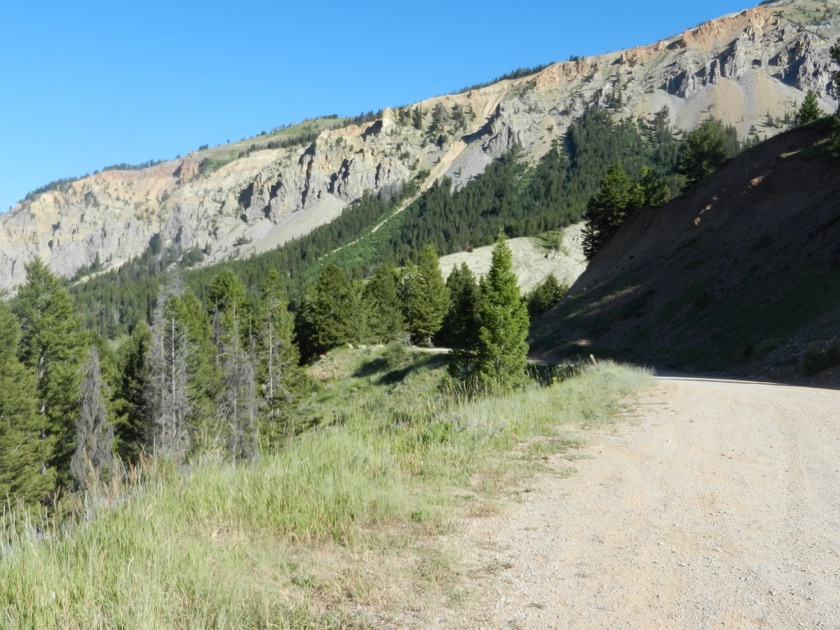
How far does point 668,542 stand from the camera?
4699 millimetres

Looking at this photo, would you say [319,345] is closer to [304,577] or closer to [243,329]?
[243,329]

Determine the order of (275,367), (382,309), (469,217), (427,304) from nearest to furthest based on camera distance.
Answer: (275,367)
(427,304)
(382,309)
(469,217)

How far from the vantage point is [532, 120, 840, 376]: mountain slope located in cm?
2459

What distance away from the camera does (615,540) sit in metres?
4.75

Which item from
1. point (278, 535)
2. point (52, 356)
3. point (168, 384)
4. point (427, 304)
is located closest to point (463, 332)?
point (427, 304)

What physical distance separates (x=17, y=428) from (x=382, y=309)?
45.0m

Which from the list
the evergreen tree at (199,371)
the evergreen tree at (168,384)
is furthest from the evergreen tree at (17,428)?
the evergreen tree at (199,371)

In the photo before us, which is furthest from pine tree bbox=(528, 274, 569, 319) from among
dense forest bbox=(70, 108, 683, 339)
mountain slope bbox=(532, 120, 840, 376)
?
dense forest bbox=(70, 108, 683, 339)

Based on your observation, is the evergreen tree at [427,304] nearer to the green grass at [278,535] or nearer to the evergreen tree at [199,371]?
the evergreen tree at [199,371]

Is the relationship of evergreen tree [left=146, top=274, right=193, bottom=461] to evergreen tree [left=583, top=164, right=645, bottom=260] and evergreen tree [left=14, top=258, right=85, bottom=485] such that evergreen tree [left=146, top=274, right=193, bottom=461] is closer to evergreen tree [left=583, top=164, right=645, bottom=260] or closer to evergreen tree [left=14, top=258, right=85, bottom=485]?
evergreen tree [left=14, top=258, right=85, bottom=485]

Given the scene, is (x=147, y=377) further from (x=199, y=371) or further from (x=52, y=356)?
(x=199, y=371)

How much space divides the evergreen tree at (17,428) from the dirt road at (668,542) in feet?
80.4

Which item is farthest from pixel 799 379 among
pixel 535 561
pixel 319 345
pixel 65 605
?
pixel 319 345

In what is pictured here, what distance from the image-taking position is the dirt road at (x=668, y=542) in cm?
361
